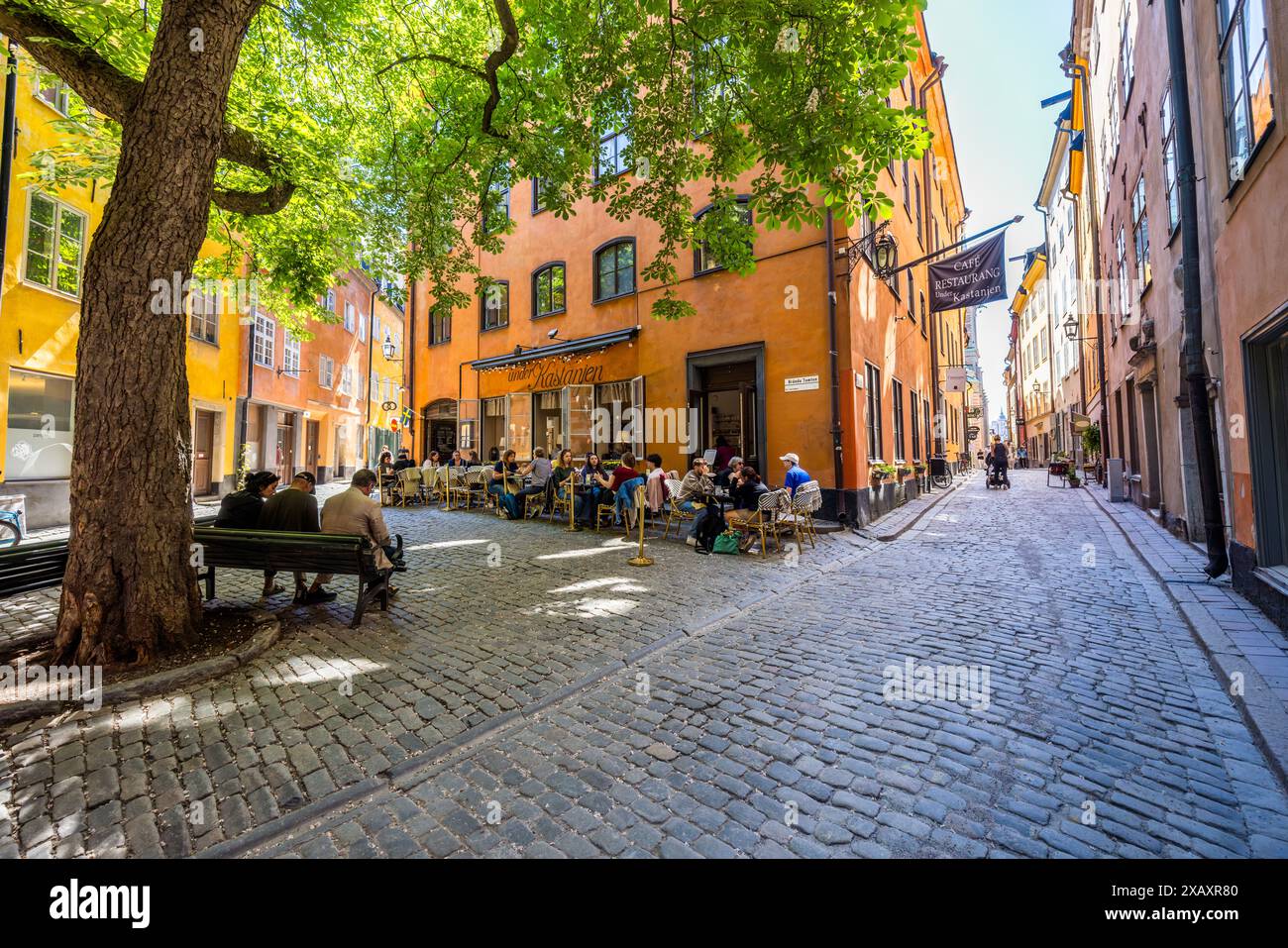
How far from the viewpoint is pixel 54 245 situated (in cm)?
1161

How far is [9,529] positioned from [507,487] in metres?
8.05

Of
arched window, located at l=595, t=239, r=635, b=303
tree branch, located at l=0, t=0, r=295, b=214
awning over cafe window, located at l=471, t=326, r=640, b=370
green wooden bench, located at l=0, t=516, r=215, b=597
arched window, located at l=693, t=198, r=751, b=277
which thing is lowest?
green wooden bench, located at l=0, t=516, r=215, b=597

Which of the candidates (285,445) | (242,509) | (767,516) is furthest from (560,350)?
(285,445)

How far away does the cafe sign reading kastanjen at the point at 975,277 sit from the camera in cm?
1137

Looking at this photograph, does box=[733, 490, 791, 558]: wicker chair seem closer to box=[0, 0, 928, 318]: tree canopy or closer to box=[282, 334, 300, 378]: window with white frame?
box=[0, 0, 928, 318]: tree canopy

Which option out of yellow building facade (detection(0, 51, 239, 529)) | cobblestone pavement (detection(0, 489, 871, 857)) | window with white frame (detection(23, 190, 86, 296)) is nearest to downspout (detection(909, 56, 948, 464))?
cobblestone pavement (detection(0, 489, 871, 857))

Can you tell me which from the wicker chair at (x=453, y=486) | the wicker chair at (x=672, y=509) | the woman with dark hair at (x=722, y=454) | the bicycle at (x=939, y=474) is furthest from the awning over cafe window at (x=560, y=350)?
the bicycle at (x=939, y=474)

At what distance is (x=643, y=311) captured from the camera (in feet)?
45.7

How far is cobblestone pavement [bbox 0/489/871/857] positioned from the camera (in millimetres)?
2393

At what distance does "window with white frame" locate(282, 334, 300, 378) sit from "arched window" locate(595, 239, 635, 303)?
13.8 m

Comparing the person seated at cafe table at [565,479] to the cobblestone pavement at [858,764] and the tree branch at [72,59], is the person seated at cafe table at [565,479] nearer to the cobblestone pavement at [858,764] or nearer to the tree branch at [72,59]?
the cobblestone pavement at [858,764]

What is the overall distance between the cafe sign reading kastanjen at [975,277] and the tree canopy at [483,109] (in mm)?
4822
